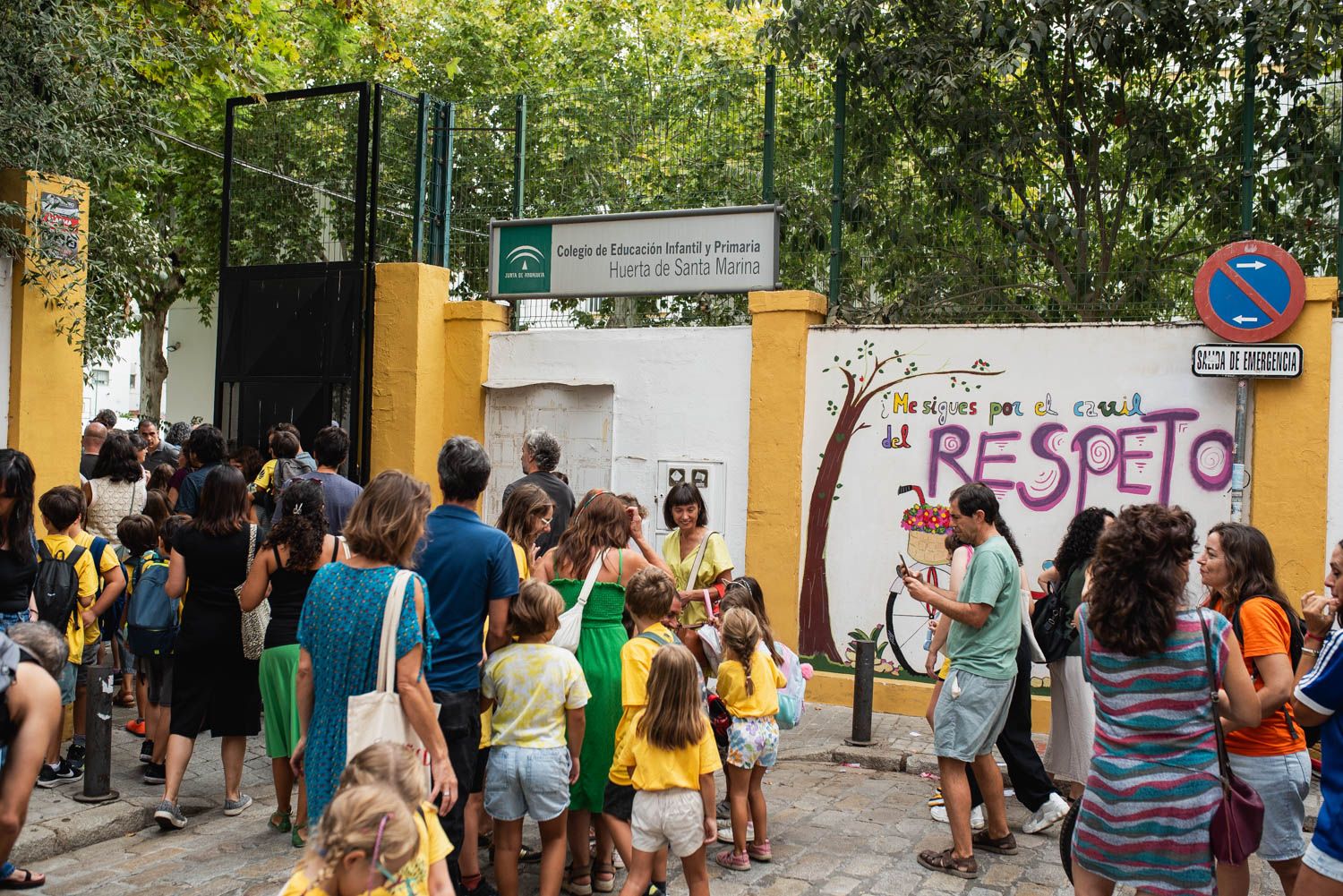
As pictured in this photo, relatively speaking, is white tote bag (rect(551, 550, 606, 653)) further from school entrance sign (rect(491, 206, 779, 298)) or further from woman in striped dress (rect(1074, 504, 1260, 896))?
school entrance sign (rect(491, 206, 779, 298))

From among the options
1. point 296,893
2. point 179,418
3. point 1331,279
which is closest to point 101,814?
point 296,893

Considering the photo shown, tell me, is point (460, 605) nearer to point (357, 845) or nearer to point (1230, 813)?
point (357, 845)

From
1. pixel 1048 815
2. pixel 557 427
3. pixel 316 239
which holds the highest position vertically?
pixel 316 239

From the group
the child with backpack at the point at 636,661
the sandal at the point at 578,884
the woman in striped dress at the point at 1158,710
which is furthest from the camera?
the sandal at the point at 578,884

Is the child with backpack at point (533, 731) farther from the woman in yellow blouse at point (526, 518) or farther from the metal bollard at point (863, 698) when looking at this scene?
the metal bollard at point (863, 698)

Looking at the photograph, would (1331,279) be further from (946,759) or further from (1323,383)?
(946,759)

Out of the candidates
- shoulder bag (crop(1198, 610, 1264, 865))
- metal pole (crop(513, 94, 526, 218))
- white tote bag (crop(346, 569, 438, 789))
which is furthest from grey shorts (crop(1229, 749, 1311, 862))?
metal pole (crop(513, 94, 526, 218))

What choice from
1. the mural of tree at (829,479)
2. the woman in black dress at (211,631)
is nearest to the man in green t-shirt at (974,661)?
the woman in black dress at (211,631)

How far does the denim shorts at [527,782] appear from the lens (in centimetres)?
475

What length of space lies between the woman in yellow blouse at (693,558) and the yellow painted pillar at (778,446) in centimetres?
280

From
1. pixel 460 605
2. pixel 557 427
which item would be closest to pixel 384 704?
pixel 460 605

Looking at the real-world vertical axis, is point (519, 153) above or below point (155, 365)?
above

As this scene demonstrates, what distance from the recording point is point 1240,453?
324 inches

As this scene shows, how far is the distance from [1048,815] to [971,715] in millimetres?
1114
